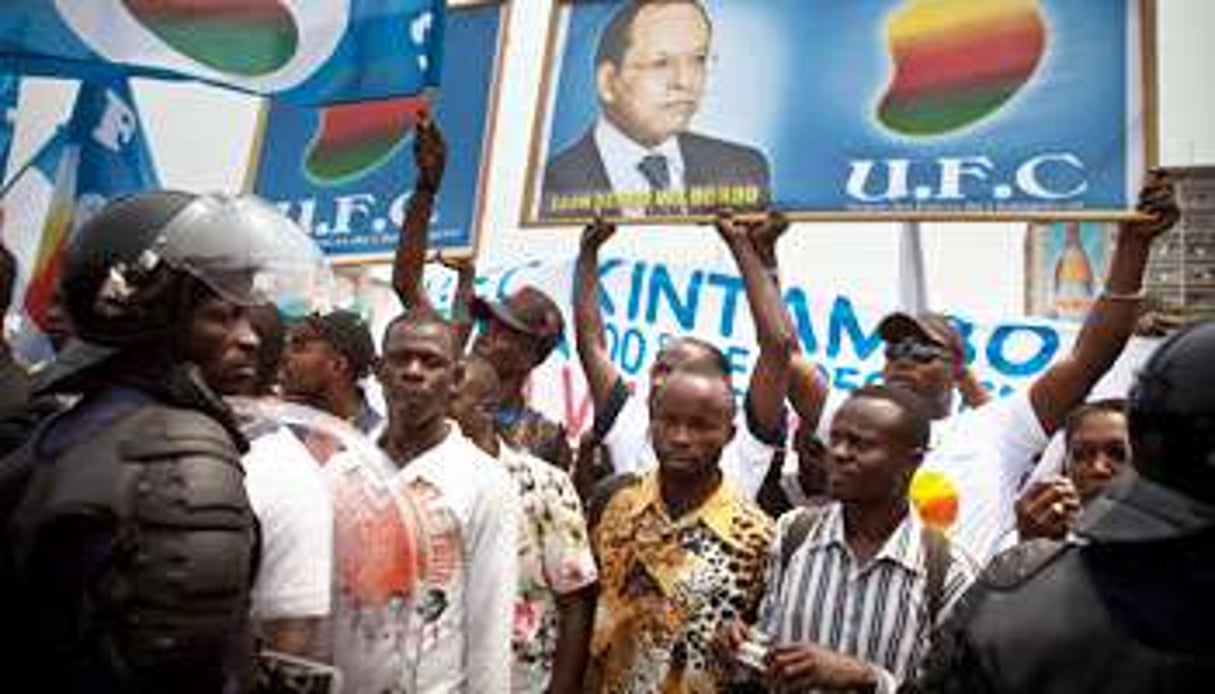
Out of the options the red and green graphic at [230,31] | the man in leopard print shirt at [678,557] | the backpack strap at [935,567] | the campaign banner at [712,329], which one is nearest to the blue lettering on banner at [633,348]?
the campaign banner at [712,329]

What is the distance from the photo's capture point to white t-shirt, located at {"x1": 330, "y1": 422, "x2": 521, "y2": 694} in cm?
290

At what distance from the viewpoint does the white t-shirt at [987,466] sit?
396 centimetres

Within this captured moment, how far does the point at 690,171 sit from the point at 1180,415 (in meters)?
3.82

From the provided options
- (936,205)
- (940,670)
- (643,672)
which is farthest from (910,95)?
(940,670)

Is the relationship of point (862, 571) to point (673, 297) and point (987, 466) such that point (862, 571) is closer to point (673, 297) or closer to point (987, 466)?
point (987, 466)

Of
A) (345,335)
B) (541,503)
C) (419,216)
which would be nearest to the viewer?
(541,503)

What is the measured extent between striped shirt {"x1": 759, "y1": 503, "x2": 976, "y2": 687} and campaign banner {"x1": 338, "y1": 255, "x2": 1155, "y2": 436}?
3148 mm

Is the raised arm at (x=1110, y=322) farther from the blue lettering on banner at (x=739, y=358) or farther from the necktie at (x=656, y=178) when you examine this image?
the blue lettering on banner at (x=739, y=358)

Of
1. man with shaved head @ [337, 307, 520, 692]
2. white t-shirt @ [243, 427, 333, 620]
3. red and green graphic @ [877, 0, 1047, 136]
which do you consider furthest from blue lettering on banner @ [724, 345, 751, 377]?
white t-shirt @ [243, 427, 333, 620]

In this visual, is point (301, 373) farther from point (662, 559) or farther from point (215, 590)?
point (215, 590)

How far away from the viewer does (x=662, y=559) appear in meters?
3.41

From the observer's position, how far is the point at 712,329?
6.84 metres

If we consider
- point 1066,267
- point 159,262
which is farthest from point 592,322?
point 1066,267

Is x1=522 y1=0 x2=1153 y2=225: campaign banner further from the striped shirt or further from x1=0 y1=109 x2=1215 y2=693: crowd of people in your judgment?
the striped shirt
